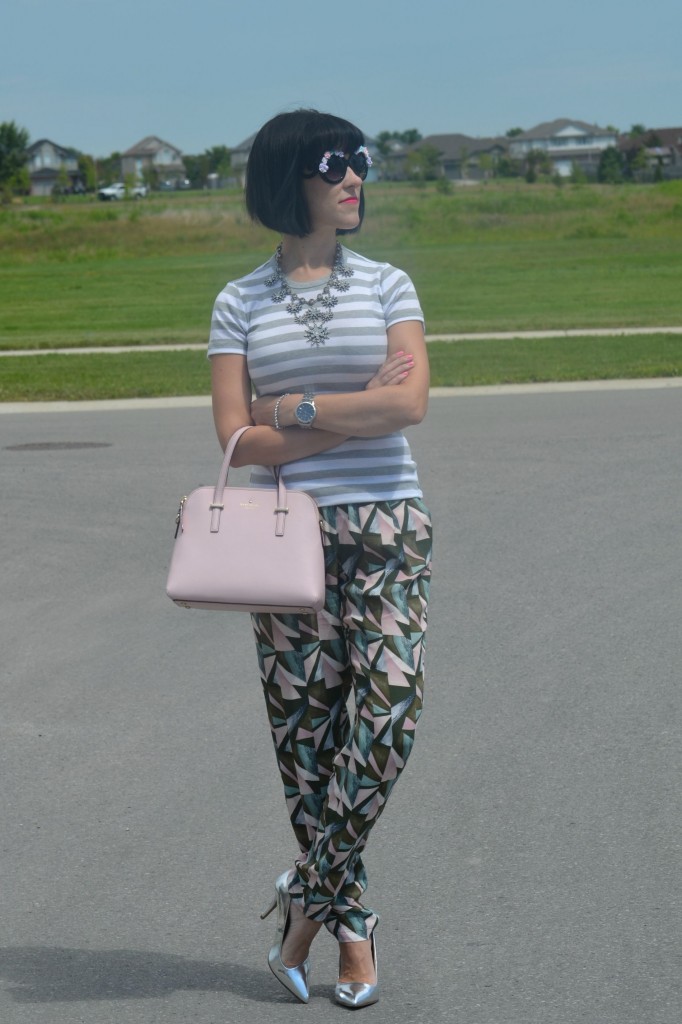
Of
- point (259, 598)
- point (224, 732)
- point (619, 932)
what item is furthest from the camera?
point (224, 732)

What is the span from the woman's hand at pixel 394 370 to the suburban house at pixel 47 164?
18004cm

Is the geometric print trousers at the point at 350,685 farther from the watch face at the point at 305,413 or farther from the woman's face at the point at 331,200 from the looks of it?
the woman's face at the point at 331,200

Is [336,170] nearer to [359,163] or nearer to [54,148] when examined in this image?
[359,163]

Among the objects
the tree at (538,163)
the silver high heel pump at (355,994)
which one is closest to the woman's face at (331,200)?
the silver high heel pump at (355,994)

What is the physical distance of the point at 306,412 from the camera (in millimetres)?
3260

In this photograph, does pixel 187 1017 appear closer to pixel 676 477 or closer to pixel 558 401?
pixel 676 477

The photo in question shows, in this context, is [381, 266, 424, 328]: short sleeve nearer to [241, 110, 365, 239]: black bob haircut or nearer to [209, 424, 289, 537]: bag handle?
[241, 110, 365, 239]: black bob haircut

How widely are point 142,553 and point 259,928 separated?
15.3ft

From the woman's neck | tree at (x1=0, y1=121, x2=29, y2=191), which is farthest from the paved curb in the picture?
tree at (x1=0, y1=121, x2=29, y2=191)

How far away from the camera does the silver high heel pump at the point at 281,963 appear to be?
3.40 m

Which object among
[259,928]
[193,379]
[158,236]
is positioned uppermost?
[259,928]

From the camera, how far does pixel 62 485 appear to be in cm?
1032

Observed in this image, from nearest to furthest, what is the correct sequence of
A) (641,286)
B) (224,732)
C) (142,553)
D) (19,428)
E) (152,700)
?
1. (224,732)
2. (152,700)
3. (142,553)
4. (19,428)
5. (641,286)

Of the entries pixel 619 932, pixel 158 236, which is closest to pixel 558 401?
pixel 619 932
